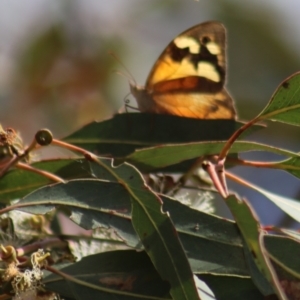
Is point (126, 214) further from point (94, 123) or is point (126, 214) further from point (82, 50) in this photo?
point (82, 50)

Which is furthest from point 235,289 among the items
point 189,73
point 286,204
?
point 189,73

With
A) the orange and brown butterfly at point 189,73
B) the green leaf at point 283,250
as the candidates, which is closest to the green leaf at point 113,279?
the green leaf at point 283,250

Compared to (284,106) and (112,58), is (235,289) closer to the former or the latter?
(284,106)

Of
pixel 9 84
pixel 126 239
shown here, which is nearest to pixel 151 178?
pixel 126 239

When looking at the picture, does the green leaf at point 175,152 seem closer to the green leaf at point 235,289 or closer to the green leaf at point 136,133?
the green leaf at point 136,133

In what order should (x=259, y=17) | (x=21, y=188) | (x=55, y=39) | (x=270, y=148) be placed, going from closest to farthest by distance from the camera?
(x=270, y=148) → (x=21, y=188) → (x=55, y=39) → (x=259, y=17)
